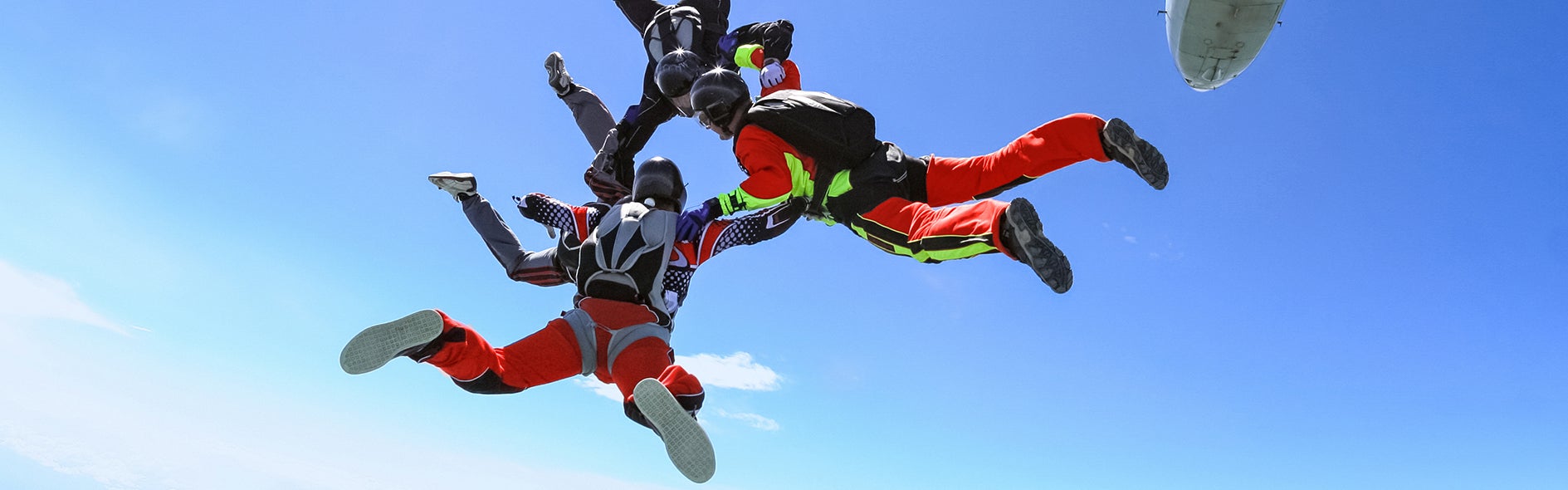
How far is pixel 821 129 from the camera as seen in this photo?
15.2ft

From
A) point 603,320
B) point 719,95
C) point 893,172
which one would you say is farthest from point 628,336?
point 893,172

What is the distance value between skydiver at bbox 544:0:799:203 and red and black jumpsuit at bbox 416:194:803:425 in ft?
2.23

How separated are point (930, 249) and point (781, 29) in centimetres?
271

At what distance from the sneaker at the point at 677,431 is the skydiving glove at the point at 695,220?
4.80ft

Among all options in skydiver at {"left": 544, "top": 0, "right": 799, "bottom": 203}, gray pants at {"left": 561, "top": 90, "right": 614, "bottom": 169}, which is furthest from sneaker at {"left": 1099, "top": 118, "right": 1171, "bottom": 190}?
gray pants at {"left": 561, "top": 90, "right": 614, "bottom": 169}

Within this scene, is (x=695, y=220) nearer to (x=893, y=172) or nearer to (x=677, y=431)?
(x=893, y=172)

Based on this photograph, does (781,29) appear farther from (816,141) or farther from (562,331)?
(562,331)

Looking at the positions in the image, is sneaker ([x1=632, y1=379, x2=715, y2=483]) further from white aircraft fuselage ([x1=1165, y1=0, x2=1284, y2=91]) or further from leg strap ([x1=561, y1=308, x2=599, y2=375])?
white aircraft fuselage ([x1=1165, y1=0, x2=1284, y2=91])

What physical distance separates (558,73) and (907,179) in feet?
11.1

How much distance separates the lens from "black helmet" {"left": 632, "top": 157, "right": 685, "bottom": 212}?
5465 millimetres

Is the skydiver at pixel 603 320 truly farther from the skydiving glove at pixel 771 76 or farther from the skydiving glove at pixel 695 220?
the skydiving glove at pixel 771 76

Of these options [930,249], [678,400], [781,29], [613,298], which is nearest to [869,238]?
[930,249]

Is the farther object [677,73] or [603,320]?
[677,73]

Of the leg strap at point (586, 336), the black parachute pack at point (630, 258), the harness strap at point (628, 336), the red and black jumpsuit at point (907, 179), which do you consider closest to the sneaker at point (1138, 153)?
the red and black jumpsuit at point (907, 179)
